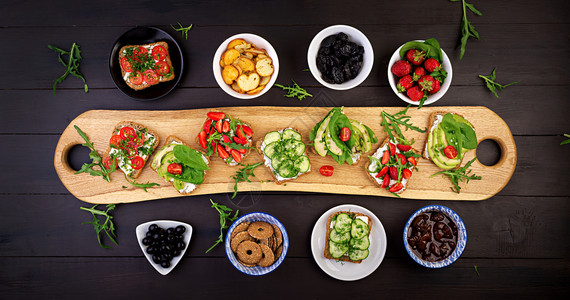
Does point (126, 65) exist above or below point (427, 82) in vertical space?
below

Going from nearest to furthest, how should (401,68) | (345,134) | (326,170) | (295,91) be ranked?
(345,134)
(401,68)
(326,170)
(295,91)

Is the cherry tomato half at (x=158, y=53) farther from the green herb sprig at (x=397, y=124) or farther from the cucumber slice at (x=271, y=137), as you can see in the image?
the green herb sprig at (x=397, y=124)

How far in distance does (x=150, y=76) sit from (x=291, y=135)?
1248 mm

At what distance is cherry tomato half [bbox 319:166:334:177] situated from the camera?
2604 mm

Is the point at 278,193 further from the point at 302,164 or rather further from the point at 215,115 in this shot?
the point at 215,115

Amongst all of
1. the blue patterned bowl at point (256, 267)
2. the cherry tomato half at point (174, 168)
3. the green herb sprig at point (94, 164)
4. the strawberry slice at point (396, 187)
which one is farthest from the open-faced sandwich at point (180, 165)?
the strawberry slice at point (396, 187)

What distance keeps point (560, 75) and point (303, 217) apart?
8.40ft

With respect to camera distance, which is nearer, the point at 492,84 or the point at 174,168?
the point at 174,168

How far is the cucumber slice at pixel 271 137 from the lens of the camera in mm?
2570

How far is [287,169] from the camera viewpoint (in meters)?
2.50

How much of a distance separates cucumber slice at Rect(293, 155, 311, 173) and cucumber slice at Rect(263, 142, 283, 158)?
0.52 ft

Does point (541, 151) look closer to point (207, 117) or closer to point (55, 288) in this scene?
point (207, 117)

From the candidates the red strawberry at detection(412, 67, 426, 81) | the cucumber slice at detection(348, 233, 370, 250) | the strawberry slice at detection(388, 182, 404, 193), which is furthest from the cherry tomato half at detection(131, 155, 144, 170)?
the red strawberry at detection(412, 67, 426, 81)

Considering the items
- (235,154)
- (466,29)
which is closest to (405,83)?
(466,29)
